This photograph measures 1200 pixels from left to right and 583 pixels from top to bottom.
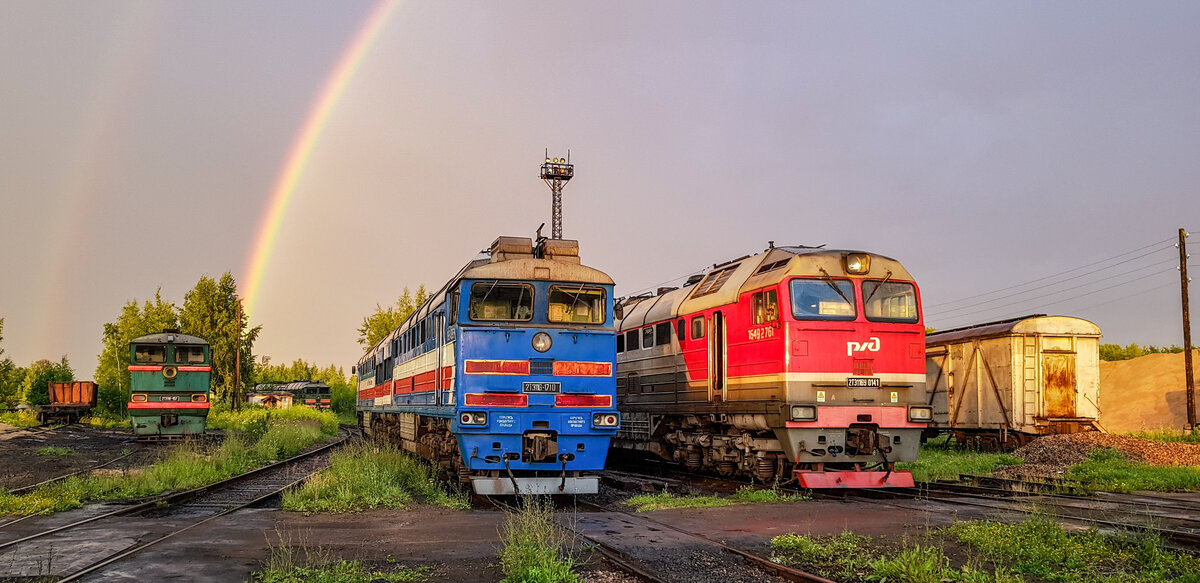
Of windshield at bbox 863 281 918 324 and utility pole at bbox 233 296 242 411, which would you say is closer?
windshield at bbox 863 281 918 324

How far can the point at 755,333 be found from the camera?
15539mm

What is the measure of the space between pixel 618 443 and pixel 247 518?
11.8 metres

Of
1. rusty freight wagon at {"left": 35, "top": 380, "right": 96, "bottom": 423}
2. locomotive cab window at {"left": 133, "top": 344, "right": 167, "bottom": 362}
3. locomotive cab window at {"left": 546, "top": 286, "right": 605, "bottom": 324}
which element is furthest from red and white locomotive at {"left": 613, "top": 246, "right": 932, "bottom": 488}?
rusty freight wagon at {"left": 35, "top": 380, "right": 96, "bottom": 423}

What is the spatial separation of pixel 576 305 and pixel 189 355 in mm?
20206

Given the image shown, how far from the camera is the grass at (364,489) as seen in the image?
1336 centimetres

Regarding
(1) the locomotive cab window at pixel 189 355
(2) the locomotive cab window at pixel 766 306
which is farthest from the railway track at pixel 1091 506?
(1) the locomotive cab window at pixel 189 355

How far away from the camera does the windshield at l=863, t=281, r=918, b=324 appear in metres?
15.2

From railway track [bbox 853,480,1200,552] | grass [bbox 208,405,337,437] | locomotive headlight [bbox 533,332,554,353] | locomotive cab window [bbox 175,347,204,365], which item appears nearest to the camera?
railway track [bbox 853,480,1200,552]

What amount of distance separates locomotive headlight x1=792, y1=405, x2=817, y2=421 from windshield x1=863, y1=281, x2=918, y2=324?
6.26ft

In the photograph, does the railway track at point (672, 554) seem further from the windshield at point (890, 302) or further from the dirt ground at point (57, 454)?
the dirt ground at point (57, 454)

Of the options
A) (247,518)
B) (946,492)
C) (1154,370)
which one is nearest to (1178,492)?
(946,492)

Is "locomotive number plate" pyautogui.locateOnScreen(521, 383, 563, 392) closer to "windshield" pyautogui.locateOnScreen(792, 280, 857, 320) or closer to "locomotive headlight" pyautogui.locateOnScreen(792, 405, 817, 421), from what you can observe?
"locomotive headlight" pyautogui.locateOnScreen(792, 405, 817, 421)

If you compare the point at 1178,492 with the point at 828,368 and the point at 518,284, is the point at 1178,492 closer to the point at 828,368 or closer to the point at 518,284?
the point at 828,368

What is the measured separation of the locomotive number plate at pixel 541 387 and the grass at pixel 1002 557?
5070 millimetres
